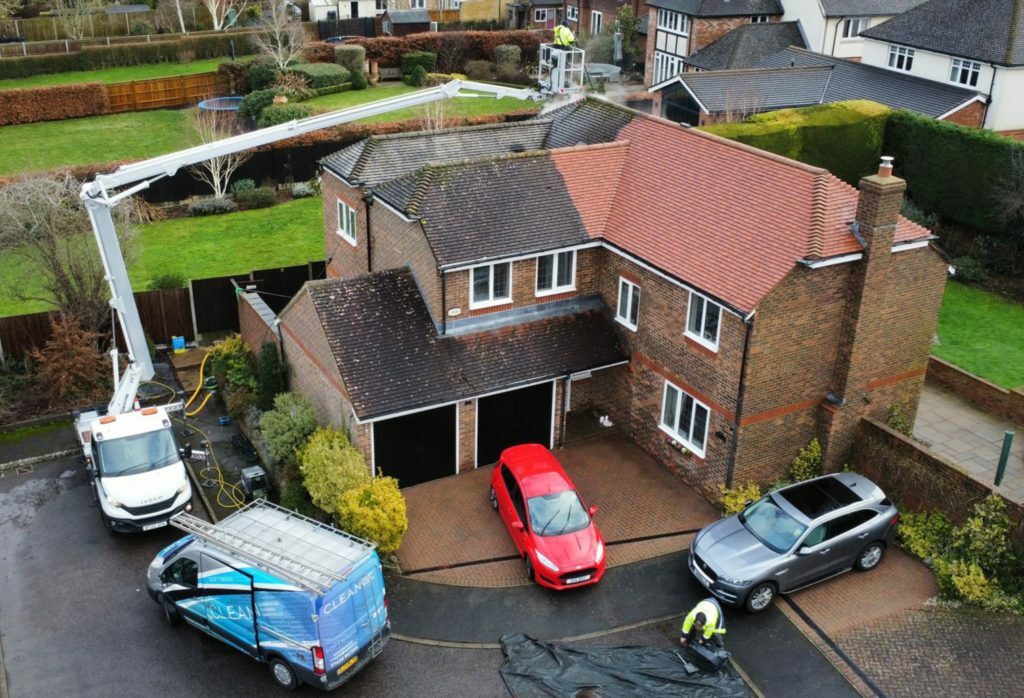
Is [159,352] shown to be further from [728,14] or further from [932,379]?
[728,14]

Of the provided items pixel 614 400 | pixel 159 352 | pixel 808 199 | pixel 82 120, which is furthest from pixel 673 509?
pixel 82 120

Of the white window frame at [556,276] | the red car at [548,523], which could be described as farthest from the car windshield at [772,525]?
the white window frame at [556,276]

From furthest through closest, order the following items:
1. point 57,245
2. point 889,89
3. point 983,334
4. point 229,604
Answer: point 889,89 → point 983,334 → point 57,245 → point 229,604

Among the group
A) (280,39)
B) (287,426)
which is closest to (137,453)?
(287,426)

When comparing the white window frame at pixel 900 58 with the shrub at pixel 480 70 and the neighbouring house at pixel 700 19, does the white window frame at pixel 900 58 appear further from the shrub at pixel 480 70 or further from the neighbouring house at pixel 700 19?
the shrub at pixel 480 70

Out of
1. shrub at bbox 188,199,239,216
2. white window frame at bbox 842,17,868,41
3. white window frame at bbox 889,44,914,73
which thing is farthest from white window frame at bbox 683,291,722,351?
white window frame at bbox 842,17,868,41

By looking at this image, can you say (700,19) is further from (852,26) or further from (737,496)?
(737,496)
